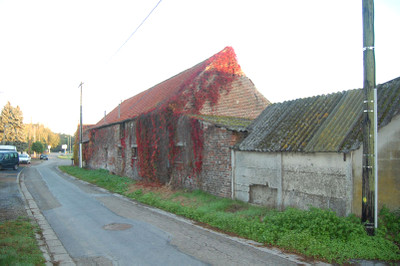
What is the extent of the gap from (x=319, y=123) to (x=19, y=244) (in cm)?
879

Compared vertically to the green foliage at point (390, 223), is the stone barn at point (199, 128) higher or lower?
higher

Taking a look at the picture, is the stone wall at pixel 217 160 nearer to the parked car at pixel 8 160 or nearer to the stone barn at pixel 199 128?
the stone barn at pixel 199 128

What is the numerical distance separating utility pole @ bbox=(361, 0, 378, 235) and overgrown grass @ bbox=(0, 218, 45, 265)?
685 cm

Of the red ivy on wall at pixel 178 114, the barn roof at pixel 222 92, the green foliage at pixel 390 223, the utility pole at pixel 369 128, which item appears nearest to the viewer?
the utility pole at pixel 369 128

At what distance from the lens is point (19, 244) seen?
21.9ft

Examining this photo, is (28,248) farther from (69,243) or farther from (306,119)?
(306,119)

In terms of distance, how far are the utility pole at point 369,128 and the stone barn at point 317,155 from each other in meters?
0.88

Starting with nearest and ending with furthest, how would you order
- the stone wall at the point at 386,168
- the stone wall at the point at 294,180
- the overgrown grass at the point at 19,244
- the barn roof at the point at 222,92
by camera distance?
1. the overgrown grass at the point at 19,244
2. the stone wall at the point at 386,168
3. the stone wall at the point at 294,180
4. the barn roof at the point at 222,92

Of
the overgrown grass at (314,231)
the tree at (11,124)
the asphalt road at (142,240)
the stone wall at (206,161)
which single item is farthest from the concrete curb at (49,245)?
the tree at (11,124)

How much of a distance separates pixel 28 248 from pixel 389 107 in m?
9.28

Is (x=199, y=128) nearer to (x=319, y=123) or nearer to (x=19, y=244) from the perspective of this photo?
(x=319, y=123)

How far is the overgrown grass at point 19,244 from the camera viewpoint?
5629 mm

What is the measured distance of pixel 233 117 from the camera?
54.9 feet

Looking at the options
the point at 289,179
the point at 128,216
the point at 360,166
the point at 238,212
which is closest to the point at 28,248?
the point at 128,216
